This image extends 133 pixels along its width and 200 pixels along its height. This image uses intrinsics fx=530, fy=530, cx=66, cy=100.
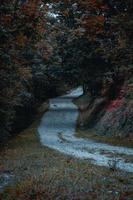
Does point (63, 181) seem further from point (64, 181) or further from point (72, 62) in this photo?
point (72, 62)

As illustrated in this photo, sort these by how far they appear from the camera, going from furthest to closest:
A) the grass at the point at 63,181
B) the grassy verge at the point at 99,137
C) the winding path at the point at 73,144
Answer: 1. the grassy verge at the point at 99,137
2. the winding path at the point at 73,144
3. the grass at the point at 63,181

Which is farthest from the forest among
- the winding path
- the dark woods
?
the winding path

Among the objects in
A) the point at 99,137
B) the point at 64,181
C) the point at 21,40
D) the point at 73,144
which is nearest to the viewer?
the point at 21,40

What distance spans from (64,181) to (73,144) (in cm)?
1596

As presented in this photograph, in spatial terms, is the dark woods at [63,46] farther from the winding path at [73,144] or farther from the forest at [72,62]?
the winding path at [73,144]

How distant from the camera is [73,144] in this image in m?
30.8

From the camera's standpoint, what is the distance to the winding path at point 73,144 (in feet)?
70.7

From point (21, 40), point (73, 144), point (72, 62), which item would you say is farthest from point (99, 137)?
point (21, 40)

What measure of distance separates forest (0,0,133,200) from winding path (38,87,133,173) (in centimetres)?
42

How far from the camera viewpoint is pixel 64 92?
9638 centimetres

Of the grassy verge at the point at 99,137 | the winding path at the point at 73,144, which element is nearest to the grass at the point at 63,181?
the winding path at the point at 73,144

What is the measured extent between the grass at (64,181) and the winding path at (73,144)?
1.54 meters

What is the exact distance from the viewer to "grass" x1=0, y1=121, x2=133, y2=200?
1296 centimetres

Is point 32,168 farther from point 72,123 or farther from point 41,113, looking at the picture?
point 41,113
